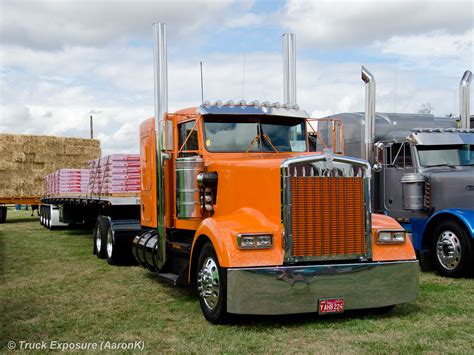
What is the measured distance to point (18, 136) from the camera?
96.3 ft

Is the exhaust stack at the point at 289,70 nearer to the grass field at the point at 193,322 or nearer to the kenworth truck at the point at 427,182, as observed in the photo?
the kenworth truck at the point at 427,182

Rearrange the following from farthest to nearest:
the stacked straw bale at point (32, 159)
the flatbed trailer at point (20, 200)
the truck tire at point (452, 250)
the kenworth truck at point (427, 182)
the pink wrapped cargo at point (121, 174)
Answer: the stacked straw bale at point (32, 159) < the flatbed trailer at point (20, 200) < the pink wrapped cargo at point (121, 174) < the kenworth truck at point (427, 182) < the truck tire at point (452, 250)

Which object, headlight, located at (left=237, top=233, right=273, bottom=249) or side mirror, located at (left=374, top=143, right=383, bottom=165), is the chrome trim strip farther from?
side mirror, located at (left=374, top=143, right=383, bottom=165)

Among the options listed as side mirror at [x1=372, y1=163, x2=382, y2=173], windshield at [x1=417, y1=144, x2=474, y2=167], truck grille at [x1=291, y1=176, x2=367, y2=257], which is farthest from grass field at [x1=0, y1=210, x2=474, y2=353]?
side mirror at [x1=372, y1=163, x2=382, y2=173]

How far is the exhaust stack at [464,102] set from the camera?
41.3ft

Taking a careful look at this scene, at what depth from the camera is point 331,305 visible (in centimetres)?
650

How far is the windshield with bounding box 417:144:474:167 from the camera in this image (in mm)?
10492

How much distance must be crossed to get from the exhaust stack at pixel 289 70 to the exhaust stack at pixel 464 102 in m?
4.05

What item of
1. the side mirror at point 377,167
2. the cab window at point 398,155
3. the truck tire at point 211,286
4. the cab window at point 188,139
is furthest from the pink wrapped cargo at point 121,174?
the truck tire at point 211,286

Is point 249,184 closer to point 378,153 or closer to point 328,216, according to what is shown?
point 328,216

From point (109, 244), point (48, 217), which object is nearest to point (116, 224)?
point (109, 244)

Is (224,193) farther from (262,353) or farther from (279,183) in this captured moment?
(262,353)

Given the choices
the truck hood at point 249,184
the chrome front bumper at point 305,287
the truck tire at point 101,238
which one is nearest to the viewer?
the chrome front bumper at point 305,287

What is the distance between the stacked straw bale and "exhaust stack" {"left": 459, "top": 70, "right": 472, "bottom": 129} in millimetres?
21332
